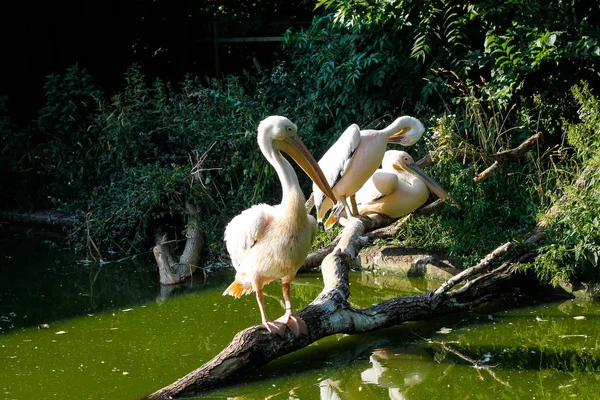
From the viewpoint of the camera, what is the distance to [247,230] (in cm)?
449

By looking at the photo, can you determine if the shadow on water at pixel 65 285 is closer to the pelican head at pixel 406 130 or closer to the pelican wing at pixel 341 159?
the pelican wing at pixel 341 159

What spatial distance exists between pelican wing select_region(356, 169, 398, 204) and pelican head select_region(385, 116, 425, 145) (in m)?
0.32

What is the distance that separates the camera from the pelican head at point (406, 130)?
6430 millimetres

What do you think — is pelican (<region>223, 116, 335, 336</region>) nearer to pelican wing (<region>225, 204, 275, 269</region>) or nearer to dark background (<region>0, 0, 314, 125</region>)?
pelican wing (<region>225, 204, 275, 269</region>)

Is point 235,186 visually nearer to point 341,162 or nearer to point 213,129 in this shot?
point 213,129

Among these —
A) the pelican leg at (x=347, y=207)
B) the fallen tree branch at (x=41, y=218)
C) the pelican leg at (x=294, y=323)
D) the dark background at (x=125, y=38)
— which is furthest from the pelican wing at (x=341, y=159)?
the dark background at (x=125, y=38)

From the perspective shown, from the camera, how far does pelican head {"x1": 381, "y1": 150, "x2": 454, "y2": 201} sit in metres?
6.22

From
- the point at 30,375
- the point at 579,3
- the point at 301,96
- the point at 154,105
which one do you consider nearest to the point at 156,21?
the point at 154,105

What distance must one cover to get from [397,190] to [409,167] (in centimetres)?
22

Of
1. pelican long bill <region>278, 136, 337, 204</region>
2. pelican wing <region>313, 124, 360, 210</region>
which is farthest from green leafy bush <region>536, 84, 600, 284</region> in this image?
pelican long bill <region>278, 136, 337, 204</region>

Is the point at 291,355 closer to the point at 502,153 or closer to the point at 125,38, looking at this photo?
the point at 502,153

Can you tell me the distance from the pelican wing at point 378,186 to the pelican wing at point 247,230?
1.84 m

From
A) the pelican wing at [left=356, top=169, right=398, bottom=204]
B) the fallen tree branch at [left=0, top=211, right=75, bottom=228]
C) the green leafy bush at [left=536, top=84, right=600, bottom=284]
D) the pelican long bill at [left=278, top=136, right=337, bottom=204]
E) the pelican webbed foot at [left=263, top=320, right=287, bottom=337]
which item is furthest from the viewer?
the fallen tree branch at [left=0, top=211, right=75, bottom=228]

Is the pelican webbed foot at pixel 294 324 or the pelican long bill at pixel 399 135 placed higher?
the pelican long bill at pixel 399 135
